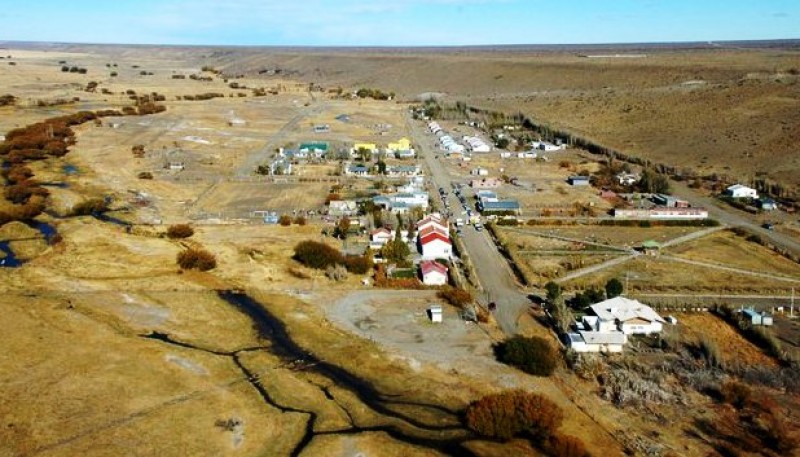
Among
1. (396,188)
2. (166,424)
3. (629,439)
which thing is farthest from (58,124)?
(629,439)

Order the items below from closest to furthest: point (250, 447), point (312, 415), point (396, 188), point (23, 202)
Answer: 1. point (250, 447)
2. point (312, 415)
3. point (23, 202)
4. point (396, 188)

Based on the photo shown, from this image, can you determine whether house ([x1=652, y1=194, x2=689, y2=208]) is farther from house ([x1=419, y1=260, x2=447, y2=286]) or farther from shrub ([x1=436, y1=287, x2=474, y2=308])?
shrub ([x1=436, y1=287, x2=474, y2=308])

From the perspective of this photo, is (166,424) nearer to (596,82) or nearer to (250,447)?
(250,447)

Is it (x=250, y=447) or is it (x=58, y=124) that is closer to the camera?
(x=250, y=447)

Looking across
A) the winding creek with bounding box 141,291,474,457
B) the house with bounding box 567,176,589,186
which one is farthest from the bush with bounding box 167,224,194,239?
the house with bounding box 567,176,589,186

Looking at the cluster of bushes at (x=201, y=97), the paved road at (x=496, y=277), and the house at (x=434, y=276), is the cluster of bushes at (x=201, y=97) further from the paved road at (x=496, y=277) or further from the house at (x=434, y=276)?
the house at (x=434, y=276)

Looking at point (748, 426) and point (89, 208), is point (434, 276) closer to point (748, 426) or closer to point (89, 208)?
point (748, 426)

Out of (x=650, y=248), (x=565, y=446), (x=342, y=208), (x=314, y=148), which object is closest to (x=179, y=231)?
(x=342, y=208)

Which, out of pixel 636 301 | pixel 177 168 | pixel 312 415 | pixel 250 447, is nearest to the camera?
pixel 250 447
